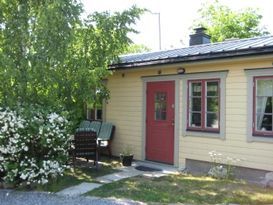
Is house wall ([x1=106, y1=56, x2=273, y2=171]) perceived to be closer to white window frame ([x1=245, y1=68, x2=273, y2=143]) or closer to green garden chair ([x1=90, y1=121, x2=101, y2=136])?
white window frame ([x1=245, y1=68, x2=273, y2=143])

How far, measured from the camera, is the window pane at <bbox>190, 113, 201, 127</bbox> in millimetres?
9836

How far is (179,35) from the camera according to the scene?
44625mm

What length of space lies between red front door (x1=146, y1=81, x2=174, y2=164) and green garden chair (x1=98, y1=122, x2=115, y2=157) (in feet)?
4.58

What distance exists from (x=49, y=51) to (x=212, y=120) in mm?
4139

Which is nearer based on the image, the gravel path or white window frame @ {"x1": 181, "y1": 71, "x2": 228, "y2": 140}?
the gravel path

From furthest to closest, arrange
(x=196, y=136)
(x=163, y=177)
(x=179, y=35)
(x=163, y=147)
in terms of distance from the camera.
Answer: (x=179, y=35) → (x=163, y=147) → (x=196, y=136) → (x=163, y=177)

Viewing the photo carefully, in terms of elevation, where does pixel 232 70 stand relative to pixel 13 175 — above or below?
above

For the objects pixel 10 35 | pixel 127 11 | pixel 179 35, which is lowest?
pixel 10 35

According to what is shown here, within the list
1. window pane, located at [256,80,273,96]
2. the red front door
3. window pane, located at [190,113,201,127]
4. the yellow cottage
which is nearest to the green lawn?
the red front door

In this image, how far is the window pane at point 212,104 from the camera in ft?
31.0

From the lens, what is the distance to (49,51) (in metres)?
8.07

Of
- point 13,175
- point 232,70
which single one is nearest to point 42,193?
point 13,175

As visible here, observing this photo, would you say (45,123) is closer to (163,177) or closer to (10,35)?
(10,35)

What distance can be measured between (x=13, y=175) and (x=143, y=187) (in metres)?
2.48
